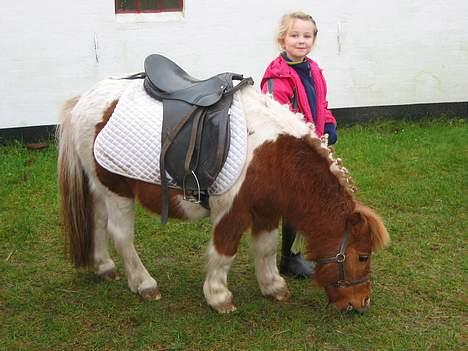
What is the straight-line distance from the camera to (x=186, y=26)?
7.77m

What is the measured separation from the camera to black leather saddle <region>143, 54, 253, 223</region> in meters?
3.72

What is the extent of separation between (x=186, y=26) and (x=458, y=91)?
3.65 meters

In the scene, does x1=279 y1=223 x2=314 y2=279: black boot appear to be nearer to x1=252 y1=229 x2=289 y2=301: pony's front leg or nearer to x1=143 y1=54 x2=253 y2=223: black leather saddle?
x1=252 y1=229 x2=289 y2=301: pony's front leg

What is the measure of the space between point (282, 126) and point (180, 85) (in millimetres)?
679

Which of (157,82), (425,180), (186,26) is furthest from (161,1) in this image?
(157,82)

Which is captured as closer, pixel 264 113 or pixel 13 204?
pixel 264 113

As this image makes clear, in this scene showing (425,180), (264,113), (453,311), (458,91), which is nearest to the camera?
(264,113)

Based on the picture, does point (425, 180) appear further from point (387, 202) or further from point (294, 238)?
point (294, 238)

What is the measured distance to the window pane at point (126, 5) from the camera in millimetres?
A: 7578

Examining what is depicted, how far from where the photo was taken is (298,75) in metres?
4.16

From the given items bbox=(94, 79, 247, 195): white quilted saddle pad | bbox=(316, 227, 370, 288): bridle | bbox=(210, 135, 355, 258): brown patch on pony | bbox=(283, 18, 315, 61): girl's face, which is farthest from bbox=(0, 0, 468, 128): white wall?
bbox=(316, 227, 370, 288): bridle

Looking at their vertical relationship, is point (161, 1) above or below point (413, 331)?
above

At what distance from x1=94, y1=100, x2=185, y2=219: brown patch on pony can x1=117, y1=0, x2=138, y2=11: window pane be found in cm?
385

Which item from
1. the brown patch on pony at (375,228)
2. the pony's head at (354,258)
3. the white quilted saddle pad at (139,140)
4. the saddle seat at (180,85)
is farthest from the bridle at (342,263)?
the saddle seat at (180,85)
